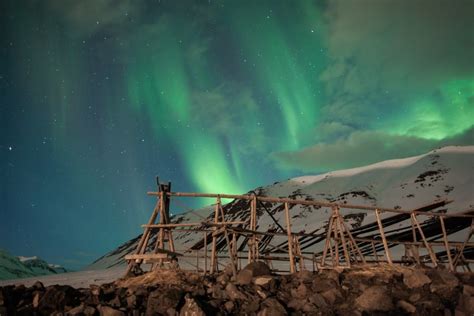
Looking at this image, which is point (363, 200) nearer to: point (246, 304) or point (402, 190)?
point (402, 190)

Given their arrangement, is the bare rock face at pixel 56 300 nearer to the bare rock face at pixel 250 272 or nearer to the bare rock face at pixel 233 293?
the bare rock face at pixel 233 293

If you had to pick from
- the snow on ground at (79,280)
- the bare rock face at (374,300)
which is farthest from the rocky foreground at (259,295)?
the snow on ground at (79,280)

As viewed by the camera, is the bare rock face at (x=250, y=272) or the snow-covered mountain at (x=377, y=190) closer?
the bare rock face at (x=250, y=272)

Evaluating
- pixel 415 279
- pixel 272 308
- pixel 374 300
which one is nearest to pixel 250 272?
pixel 272 308

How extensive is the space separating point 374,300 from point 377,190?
11511 cm

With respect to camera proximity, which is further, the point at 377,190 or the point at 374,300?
the point at 377,190

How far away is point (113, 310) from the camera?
7559mm

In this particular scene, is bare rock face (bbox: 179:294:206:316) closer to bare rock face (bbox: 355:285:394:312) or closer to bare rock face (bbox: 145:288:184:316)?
bare rock face (bbox: 145:288:184:316)

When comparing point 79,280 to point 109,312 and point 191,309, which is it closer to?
point 109,312

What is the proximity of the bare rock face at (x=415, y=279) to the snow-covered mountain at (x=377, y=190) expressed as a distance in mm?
51771

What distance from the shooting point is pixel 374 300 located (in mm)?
8328

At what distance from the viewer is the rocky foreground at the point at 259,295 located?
7.88 m

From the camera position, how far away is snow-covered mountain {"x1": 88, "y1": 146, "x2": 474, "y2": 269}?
76.9 m

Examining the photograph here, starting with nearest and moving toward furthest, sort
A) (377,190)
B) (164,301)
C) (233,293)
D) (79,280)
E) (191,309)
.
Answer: (191,309) < (164,301) < (233,293) < (79,280) < (377,190)
